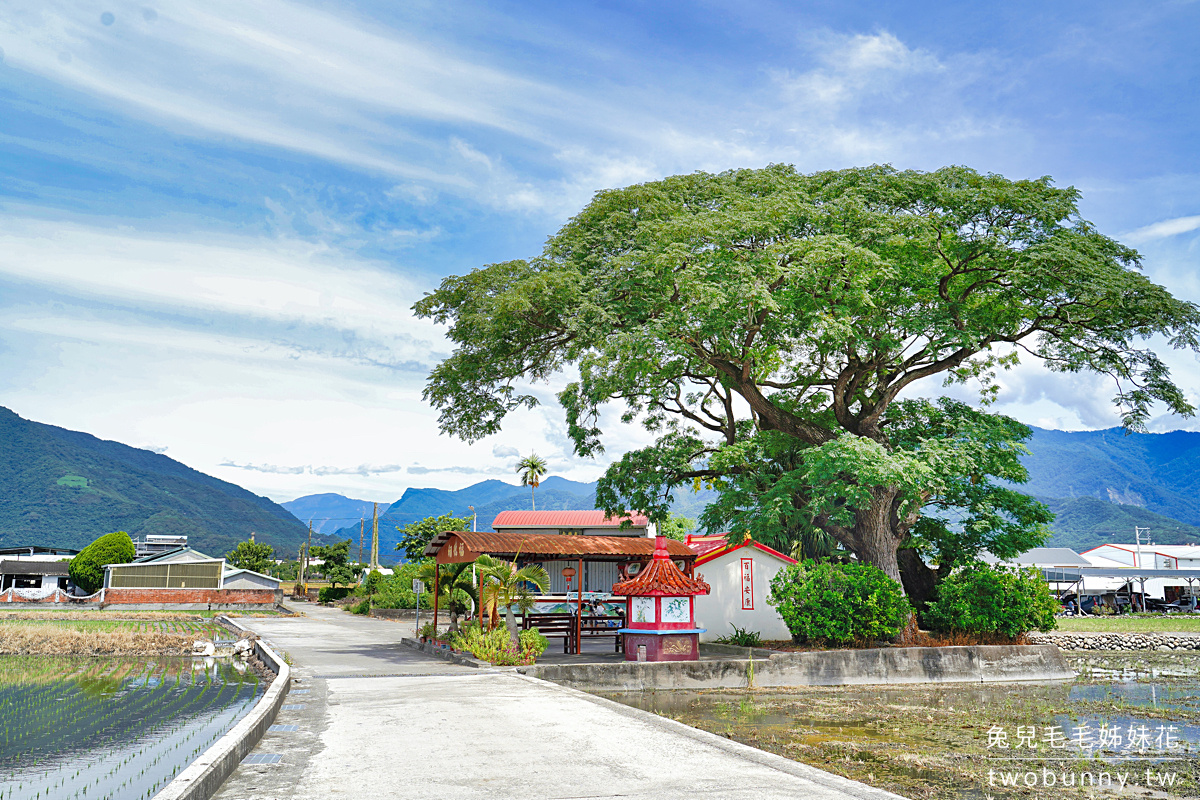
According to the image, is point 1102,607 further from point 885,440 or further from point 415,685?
point 415,685

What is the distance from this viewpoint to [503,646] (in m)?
17.3

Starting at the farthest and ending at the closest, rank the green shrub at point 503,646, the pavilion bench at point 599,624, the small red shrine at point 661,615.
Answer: the pavilion bench at point 599,624
the small red shrine at point 661,615
the green shrub at point 503,646

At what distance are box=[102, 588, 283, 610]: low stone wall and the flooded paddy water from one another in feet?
162

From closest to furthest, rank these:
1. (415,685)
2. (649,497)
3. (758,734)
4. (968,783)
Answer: (968,783) → (758,734) → (415,685) → (649,497)

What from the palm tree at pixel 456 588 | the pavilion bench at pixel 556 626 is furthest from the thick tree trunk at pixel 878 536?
the palm tree at pixel 456 588

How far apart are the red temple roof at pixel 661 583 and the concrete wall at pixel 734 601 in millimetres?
5683

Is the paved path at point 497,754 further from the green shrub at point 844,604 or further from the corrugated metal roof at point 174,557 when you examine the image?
the corrugated metal roof at point 174,557

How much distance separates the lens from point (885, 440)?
21.6 m

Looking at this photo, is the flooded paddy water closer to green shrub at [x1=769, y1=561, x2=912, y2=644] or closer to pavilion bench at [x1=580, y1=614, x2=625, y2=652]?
green shrub at [x1=769, y1=561, x2=912, y2=644]

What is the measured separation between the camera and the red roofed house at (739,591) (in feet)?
77.8

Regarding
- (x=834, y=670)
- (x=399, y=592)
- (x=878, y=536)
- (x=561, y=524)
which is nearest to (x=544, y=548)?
(x=834, y=670)

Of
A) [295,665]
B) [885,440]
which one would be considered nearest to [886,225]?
[885,440]

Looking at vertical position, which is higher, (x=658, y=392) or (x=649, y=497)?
(x=658, y=392)

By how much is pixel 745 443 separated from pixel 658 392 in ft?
8.86
